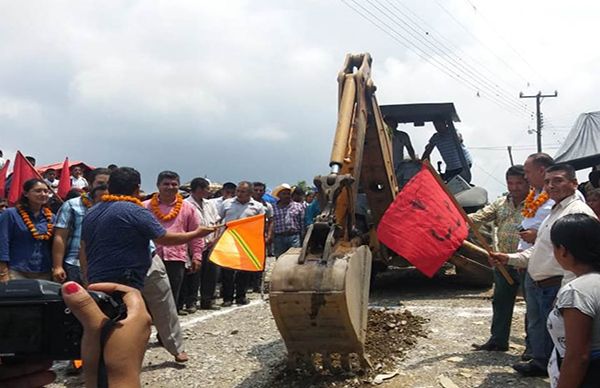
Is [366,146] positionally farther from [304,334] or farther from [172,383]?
[172,383]

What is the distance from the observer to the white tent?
10625 millimetres

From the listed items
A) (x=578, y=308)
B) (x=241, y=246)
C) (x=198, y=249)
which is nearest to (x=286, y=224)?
(x=198, y=249)

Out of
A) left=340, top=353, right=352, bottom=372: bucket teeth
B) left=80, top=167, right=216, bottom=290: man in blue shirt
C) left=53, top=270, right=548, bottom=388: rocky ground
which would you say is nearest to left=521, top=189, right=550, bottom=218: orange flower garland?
left=53, top=270, right=548, bottom=388: rocky ground

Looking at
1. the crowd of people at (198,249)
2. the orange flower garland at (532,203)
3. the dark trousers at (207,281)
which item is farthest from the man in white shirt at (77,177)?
the orange flower garland at (532,203)

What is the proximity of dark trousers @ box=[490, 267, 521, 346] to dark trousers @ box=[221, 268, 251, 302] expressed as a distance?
12.2 ft

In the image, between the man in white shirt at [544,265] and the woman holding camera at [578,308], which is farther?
the man in white shirt at [544,265]

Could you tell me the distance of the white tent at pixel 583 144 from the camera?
1062 cm

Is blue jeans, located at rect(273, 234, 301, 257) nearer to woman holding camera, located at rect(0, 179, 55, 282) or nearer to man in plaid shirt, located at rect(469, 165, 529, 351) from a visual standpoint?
man in plaid shirt, located at rect(469, 165, 529, 351)

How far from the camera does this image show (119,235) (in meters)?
4.09

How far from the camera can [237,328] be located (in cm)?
630

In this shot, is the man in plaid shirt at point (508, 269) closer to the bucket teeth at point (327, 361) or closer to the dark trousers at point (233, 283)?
the bucket teeth at point (327, 361)

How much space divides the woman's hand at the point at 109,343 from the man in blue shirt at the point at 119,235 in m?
2.88

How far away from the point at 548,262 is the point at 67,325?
3475 mm

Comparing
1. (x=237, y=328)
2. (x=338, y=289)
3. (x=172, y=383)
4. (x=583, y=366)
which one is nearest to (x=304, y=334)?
(x=338, y=289)
